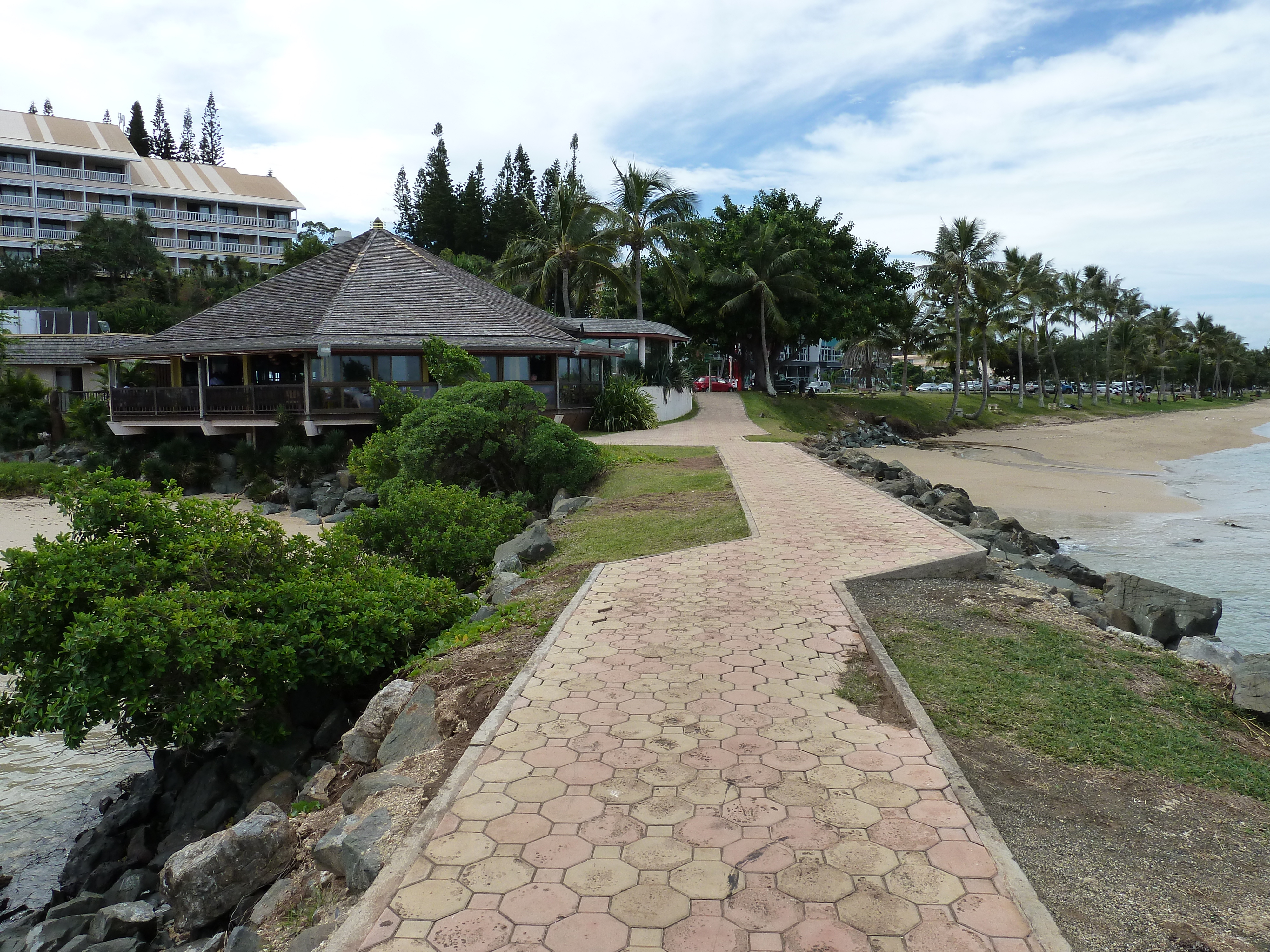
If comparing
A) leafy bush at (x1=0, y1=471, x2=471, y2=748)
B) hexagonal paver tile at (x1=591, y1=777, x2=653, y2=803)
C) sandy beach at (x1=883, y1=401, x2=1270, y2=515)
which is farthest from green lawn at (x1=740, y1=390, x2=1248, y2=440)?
hexagonal paver tile at (x1=591, y1=777, x2=653, y2=803)

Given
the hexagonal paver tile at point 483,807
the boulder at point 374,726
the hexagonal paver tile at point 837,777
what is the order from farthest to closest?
the boulder at point 374,726 → the hexagonal paver tile at point 837,777 → the hexagonal paver tile at point 483,807

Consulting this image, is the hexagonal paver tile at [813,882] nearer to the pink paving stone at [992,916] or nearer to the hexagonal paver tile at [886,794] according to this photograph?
the pink paving stone at [992,916]

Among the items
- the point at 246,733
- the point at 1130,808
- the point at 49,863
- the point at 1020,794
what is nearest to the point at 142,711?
the point at 246,733

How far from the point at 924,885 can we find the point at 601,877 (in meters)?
1.34

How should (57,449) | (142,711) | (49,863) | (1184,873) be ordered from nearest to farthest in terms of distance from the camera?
1. (1184,873)
2. (142,711)
3. (49,863)
4. (57,449)

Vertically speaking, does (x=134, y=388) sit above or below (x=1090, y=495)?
above

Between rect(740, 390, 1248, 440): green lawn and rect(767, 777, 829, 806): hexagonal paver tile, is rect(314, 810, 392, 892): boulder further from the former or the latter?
rect(740, 390, 1248, 440): green lawn

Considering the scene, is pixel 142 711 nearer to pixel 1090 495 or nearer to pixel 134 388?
pixel 134 388

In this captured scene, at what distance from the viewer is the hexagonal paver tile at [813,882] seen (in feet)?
11.4

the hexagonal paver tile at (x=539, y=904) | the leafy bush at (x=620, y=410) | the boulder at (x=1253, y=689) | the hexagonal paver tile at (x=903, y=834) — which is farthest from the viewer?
the leafy bush at (x=620, y=410)

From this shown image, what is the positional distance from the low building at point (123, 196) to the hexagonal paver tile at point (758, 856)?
60.8 meters

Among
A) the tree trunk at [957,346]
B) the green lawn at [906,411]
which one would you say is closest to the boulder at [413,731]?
the green lawn at [906,411]

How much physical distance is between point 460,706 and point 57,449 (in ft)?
97.1

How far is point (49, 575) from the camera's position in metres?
6.58
